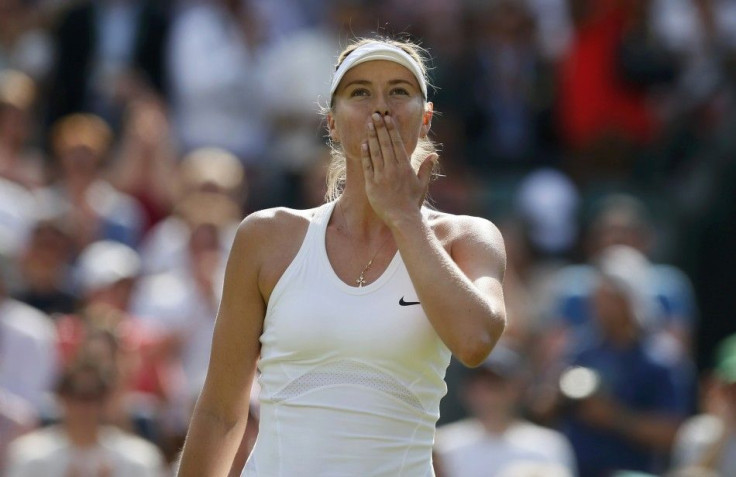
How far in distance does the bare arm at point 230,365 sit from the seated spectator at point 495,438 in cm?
383

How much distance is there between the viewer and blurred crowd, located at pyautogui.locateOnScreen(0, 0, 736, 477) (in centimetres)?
755

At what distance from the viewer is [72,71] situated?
11039 millimetres

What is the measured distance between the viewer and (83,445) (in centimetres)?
676

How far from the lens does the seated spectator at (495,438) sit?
751 cm

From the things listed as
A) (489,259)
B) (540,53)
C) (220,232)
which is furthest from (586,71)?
(489,259)

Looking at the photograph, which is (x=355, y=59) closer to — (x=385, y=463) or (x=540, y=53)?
A: (x=385, y=463)

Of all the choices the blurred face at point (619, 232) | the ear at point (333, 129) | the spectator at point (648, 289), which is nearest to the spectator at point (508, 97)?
the spectator at point (648, 289)

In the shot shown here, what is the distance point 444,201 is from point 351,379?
20.9 feet

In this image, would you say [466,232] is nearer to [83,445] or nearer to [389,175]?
[389,175]

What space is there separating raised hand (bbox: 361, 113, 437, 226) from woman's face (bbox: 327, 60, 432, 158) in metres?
0.04

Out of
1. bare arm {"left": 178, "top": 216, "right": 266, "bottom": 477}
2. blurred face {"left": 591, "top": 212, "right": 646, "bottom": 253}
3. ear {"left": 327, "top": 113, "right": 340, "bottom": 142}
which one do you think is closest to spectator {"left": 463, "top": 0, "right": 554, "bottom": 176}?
blurred face {"left": 591, "top": 212, "right": 646, "bottom": 253}

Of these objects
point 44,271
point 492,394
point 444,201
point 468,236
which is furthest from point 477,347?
point 444,201

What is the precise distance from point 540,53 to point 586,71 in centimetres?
55

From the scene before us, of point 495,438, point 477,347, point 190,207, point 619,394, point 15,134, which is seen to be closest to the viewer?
point 477,347
